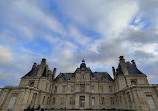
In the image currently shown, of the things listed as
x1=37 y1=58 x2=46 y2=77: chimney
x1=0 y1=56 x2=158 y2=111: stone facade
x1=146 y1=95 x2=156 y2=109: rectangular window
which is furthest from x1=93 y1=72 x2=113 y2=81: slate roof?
x1=37 y1=58 x2=46 y2=77: chimney

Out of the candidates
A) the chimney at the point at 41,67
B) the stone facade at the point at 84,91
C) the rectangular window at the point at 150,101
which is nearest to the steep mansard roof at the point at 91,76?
the stone facade at the point at 84,91

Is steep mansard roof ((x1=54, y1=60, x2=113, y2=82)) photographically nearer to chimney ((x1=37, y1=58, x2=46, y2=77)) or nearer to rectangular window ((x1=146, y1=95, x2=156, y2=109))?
chimney ((x1=37, y1=58, x2=46, y2=77))

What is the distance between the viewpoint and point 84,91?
98.6ft

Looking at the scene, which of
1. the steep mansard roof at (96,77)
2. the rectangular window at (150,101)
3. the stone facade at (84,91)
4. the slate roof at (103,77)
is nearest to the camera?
the rectangular window at (150,101)

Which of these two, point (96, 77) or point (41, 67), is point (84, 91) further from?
point (41, 67)

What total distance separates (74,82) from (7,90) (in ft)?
62.1

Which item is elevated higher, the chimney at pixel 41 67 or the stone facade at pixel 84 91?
the chimney at pixel 41 67

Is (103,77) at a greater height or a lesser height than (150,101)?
greater

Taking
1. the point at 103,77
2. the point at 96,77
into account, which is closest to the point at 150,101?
the point at 103,77

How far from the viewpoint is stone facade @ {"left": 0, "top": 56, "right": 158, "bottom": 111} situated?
66.8 ft

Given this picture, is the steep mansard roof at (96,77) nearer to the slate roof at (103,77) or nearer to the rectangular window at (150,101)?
the slate roof at (103,77)

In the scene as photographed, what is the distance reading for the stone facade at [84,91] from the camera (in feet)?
66.8

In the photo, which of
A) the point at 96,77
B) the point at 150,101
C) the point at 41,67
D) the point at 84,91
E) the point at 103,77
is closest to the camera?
the point at 150,101

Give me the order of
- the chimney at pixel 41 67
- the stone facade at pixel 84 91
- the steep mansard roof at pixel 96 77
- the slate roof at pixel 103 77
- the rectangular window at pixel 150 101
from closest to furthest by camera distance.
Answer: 1. the rectangular window at pixel 150 101
2. the stone facade at pixel 84 91
3. the chimney at pixel 41 67
4. the slate roof at pixel 103 77
5. the steep mansard roof at pixel 96 77
